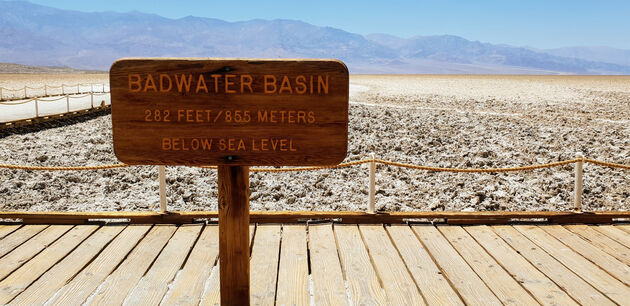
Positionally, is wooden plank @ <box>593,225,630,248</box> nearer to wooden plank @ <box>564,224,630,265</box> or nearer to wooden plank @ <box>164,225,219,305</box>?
wooden plank @ <box>564,224,630,265</box>

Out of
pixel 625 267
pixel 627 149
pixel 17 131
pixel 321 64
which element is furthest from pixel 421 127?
pixel 321 64

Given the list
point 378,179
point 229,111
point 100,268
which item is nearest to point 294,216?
point 100,268

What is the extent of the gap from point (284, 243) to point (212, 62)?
8.42 ft

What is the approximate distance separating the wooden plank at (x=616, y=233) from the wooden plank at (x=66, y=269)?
198 inches

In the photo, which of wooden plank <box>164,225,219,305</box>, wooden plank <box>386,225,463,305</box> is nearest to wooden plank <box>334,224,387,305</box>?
wooden plank <box>386,225,463,305</box>

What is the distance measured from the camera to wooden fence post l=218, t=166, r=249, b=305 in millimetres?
3111

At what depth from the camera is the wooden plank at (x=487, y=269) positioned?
3863 millimetres

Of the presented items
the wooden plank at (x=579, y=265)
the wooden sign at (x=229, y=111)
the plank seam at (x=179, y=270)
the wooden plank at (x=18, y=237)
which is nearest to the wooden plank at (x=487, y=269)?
the wooden plank at (x=579, y=265)

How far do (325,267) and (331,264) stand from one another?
0.27 feet

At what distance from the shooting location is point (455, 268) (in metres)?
4.43

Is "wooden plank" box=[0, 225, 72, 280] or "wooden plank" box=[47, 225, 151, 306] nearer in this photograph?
"wooden plank" box=[47, 225, 151, 306]

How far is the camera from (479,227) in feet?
18.3

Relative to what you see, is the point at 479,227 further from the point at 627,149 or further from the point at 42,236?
the point at 627,149

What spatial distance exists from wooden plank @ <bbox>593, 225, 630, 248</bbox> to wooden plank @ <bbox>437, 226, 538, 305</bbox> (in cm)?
146
